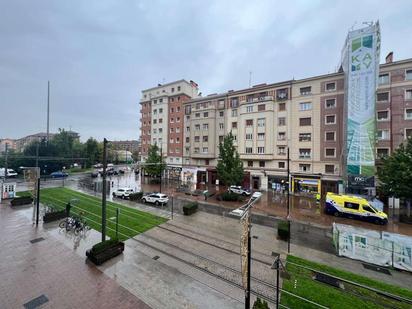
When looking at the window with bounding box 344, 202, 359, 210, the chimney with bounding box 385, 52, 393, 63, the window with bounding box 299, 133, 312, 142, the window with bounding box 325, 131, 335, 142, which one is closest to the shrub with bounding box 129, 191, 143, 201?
the window with bounding box 344, 202, 359, 210

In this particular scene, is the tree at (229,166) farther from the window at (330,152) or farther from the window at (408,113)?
the window at (408,113)

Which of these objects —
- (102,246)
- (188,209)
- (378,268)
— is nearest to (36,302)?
(102,246)

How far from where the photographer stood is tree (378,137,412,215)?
19.1 metres

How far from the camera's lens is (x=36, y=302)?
25.0 feet

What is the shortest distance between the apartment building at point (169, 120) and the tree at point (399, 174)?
116 feet

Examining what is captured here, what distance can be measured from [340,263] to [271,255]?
13.5 feet

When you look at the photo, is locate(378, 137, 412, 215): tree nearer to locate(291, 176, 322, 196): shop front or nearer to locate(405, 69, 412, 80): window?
locate(291, 176, 322, 196): shop front

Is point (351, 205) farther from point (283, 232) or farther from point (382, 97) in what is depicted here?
point (382, 97)

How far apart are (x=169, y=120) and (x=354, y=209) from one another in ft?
130

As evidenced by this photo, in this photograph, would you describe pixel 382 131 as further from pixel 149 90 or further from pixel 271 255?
pixel 149 90

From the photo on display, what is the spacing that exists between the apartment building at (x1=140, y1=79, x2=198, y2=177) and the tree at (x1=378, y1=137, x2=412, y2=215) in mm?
35208

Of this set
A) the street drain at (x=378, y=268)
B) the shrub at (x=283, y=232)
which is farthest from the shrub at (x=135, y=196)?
the street drain at (x=378, y=268)

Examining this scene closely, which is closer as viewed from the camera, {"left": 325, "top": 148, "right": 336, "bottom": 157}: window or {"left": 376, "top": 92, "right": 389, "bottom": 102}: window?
{"left": 376, "top": 92, "right": 389, "bottom": 102}: window

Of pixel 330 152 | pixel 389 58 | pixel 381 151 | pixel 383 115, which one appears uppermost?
pixel 389 58
